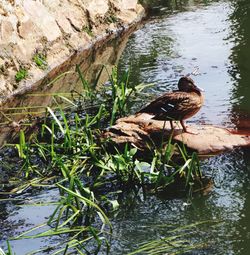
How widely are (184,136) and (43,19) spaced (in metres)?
5.04

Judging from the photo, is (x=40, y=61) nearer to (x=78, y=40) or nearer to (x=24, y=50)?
(x=24, y=50)

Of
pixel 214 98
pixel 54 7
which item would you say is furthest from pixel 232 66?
pixel 54 7

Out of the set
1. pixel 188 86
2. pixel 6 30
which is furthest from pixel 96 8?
pixel 188 86

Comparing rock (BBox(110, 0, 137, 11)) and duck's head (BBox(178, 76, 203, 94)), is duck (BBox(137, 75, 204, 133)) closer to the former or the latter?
duck's head (BBox(178, 76, 203, 94))

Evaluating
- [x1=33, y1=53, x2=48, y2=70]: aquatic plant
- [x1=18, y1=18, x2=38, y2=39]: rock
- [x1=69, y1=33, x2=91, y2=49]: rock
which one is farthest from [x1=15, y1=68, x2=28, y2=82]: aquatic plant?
[x1=69, y1=33, x2=91, y2=49]: rock

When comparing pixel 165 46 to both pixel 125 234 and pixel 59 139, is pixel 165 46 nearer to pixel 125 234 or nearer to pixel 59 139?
pixel 59 139

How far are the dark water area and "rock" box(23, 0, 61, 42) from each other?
47.3 inches

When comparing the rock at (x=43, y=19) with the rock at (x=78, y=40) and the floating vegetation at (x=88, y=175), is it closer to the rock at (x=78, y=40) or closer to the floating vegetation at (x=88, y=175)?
the rock at (x=78, y=40)

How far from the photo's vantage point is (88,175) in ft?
20.8

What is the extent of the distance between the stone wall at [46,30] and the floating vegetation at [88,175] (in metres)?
2.67

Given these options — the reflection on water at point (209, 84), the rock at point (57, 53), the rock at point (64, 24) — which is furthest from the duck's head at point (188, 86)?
the rock at point (64, 24)

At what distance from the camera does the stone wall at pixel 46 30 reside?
32.3 ft

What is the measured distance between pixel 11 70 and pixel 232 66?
311cm

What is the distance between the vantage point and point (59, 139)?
720 centimetres
